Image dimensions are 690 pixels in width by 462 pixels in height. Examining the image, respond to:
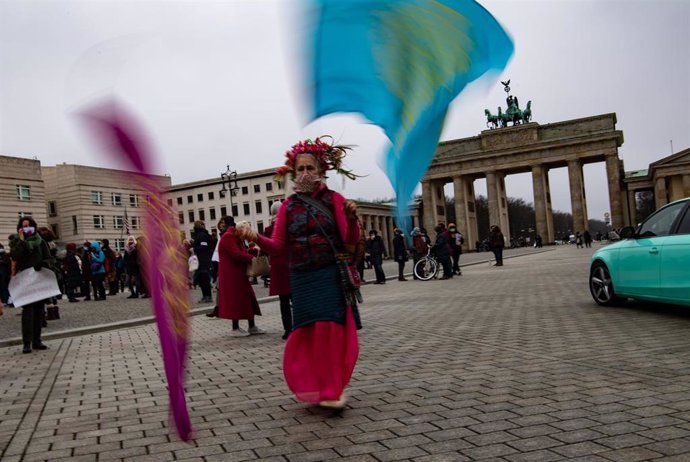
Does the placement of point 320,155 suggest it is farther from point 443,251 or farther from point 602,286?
point 443,251

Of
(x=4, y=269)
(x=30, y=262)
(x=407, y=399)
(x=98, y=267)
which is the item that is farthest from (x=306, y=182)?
(x=98, y=267)

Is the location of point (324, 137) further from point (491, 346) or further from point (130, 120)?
point (491, 346)

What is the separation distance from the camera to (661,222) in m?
9.27

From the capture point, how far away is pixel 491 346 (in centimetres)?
718

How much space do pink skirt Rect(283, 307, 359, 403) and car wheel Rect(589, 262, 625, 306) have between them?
22.7ft

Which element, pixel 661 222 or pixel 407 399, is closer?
pixel 407 399

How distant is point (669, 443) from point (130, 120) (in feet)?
10.9

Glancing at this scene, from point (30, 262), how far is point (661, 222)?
9.50 m

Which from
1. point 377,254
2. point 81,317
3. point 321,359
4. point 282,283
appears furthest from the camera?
point 377,254

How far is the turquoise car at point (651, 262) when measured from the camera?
27.7 ft

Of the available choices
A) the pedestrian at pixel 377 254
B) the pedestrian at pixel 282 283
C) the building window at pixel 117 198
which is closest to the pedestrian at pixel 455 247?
the pedestrian at pixel 377 254

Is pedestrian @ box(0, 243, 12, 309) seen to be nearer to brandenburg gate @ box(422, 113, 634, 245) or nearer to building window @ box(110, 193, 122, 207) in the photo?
building window @ box(110, 193, 122, 207)

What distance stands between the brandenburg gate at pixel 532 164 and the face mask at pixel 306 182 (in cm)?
7199

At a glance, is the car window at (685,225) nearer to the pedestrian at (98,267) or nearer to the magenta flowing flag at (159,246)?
the magenta flowing flag at (159,246)
